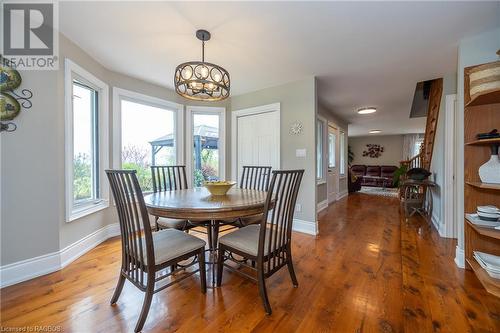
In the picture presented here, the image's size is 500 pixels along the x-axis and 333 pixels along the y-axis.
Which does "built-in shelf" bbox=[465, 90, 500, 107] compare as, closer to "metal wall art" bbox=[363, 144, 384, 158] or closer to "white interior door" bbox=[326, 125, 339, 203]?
"white interior door" bbox=[326, 125, 339, 203]

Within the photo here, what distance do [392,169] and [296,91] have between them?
7.80m

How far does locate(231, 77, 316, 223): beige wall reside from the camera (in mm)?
3148

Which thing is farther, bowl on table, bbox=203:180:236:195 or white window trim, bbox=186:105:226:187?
white window trim, bbox=186:105:226:187

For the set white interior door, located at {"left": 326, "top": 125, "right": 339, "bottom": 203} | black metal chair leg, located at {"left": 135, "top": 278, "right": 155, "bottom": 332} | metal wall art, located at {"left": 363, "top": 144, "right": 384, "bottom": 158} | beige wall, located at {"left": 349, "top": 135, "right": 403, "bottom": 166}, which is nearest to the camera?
black metal chair leg, located at {"left": 135, "top": 278, "right": 155, "bottom": 332}

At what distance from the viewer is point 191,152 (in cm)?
373

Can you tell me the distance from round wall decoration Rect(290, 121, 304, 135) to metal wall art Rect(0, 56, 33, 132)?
3.06m

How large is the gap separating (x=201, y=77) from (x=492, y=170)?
256 cm

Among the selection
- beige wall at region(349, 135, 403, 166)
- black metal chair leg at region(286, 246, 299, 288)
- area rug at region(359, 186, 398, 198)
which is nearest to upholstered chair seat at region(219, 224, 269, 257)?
black metal chair leg at region(286, 246, 299, 288)

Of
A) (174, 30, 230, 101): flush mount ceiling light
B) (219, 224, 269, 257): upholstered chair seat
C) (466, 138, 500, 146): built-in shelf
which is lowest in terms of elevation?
(219, 224, 269, 257): upholstered chair seat

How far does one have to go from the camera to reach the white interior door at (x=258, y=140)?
3.58 m

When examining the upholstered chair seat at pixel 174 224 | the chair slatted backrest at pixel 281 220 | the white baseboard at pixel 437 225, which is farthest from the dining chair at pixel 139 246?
the white baseboard at pixel 437 225

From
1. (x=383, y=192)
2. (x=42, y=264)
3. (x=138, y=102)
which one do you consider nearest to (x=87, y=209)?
(x=42, y=264)

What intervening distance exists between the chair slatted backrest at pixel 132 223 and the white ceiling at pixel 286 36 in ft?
4.67

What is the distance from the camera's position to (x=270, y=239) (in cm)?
154
